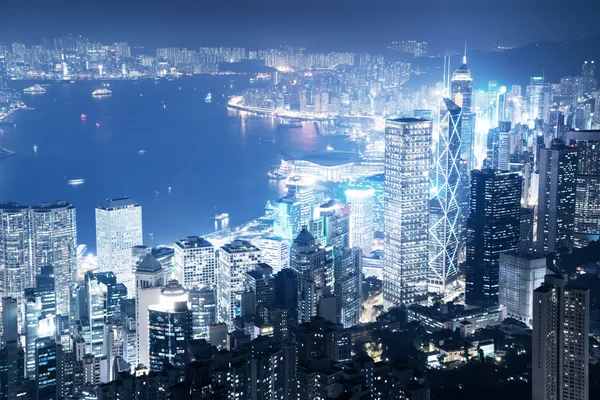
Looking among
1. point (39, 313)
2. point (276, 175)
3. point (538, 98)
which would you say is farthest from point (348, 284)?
point (538, 98)

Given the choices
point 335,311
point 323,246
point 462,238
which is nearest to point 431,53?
point 462,238

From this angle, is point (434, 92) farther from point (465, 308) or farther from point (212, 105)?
point (465, 308)

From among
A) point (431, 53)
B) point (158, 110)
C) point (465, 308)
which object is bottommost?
point (465, 308)

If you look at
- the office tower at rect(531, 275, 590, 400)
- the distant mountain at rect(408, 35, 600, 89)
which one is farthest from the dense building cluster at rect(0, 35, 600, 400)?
the distant mountain at rect(408, 35, 600, 89)

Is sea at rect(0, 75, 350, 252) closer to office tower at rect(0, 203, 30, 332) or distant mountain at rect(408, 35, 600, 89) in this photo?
office tower at rect(0, 203, 30, 332)

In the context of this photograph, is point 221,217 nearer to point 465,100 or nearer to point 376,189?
point 376,189

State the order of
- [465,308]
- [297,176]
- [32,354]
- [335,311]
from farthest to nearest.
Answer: [297,176]
[465,308]
[335,311]
[32,354]

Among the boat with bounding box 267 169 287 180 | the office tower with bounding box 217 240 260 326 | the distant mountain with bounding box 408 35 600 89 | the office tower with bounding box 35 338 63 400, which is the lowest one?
the office tower with bounding box 35 338 63 400
